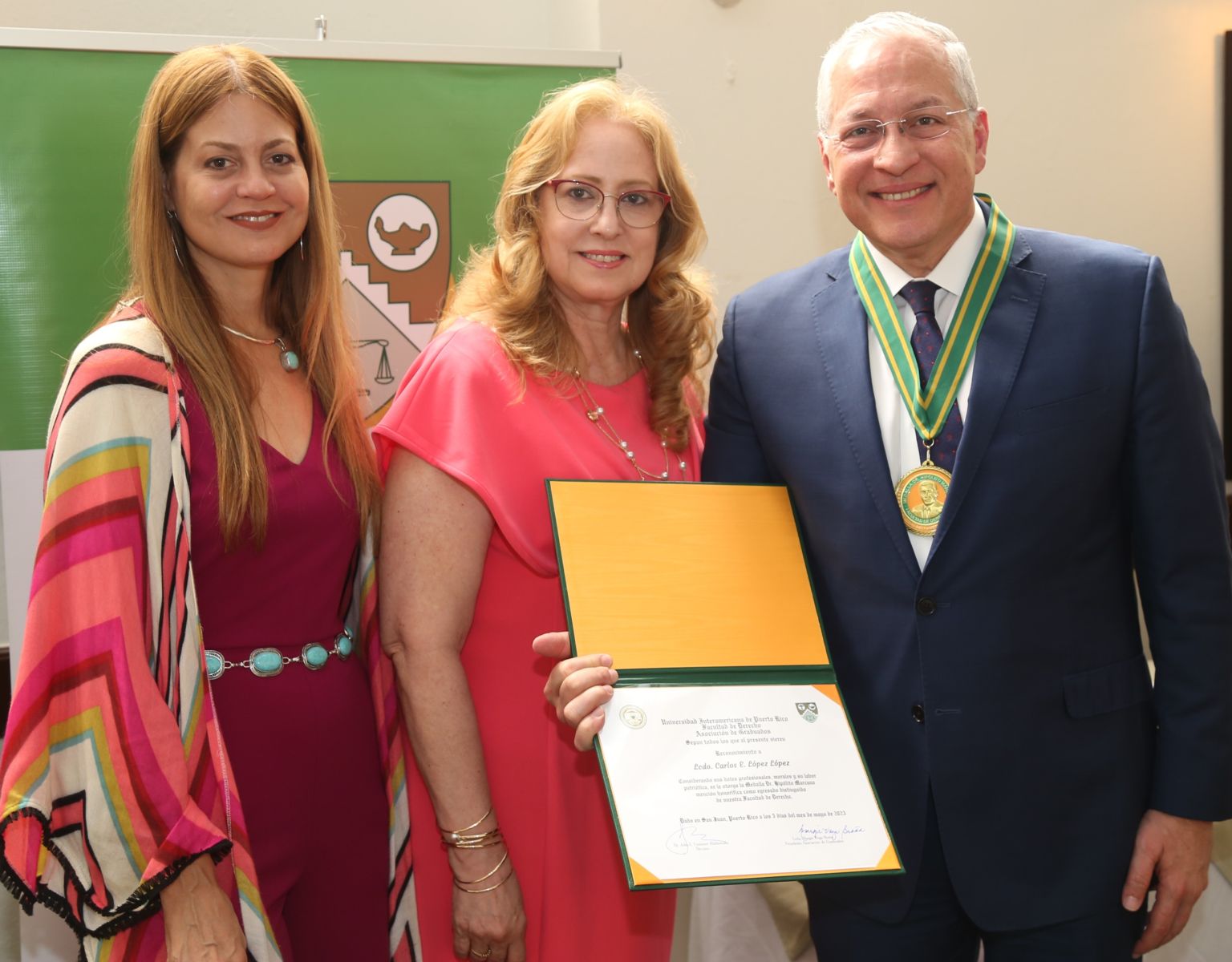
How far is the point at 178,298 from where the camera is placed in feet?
6.22

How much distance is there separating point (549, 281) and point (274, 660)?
872mm

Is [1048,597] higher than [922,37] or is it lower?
lower

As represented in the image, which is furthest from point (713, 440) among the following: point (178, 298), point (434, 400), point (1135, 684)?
point (178, 298)

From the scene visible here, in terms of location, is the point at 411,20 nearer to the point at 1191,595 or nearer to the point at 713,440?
the point at 713,440

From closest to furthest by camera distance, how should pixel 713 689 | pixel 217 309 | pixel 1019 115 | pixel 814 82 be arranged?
pixel 713 689 < pixel 217 309 < pixel 814 82 < pixel 1019 115

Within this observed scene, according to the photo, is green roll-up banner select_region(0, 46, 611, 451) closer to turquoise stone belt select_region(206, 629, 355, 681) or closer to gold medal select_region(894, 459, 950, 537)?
turquoise stone belt select_region(206, 629, 355, 681)

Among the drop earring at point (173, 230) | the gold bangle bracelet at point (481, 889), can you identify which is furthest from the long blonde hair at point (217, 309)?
the gold bangle bracelet at point (481, 889)

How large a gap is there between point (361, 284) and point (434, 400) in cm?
109

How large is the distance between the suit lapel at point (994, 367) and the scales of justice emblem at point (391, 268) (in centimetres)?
161

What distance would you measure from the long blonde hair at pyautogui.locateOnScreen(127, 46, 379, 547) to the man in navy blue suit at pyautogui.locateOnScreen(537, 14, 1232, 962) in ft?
1.98

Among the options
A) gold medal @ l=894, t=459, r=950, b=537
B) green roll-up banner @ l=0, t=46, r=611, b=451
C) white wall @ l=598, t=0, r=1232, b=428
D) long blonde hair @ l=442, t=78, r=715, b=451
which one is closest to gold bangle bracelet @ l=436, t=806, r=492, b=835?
long blonde hair @ l=442, t=78, r=715, b=451
